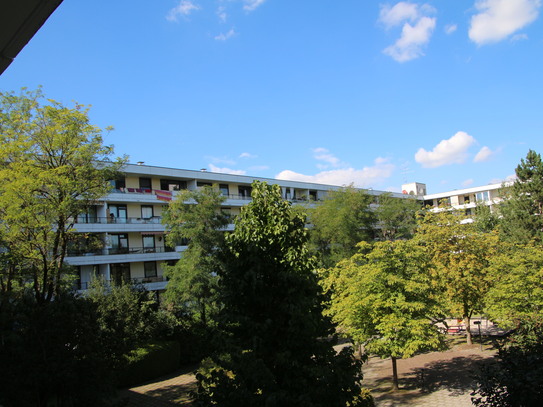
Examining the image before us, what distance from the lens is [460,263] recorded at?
21.9 meters

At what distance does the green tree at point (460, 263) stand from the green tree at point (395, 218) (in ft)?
74.6

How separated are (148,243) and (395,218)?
1174 inches

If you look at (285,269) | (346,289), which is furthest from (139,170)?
(285,269)

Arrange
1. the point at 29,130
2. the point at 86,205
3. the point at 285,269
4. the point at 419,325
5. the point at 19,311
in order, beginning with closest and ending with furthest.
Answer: the point at 285,269
the point at 19,311
the point at 419,325
the point at 29,130
the point at 86,205

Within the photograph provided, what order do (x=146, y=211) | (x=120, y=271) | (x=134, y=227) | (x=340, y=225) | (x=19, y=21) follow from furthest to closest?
(x=146, y=211)
(x=340, y=225)
(x=134, y=227)
(x=120, y=271)
(x=19, y=21)

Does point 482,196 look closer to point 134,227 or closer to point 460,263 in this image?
point 460,263

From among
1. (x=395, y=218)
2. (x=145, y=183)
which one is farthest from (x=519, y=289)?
(x=145, y=183)

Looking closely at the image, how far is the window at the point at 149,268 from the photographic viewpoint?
36.9 metres

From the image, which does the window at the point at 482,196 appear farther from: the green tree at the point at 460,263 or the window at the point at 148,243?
the window at the point at 148,243

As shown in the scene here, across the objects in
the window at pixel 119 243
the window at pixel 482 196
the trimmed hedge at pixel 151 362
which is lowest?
the trimmed hedge at pixel 151 362

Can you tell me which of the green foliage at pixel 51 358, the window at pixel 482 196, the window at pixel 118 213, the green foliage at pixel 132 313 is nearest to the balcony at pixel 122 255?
the window at pixel 118 213

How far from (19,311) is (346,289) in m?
13.0

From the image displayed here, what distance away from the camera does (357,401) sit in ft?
26.3

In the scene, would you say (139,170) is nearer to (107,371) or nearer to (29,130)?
(29,130)
